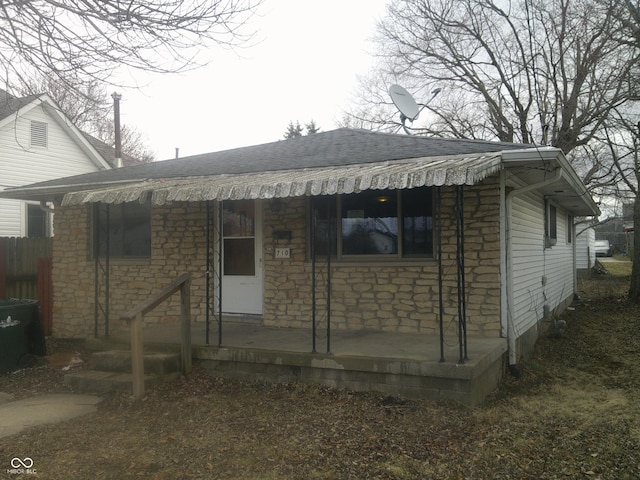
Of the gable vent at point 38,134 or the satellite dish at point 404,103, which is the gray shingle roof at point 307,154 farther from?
the gable vent at point 38,134

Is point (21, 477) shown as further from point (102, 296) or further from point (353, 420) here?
point (102, 296)

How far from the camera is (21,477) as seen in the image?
3809mm

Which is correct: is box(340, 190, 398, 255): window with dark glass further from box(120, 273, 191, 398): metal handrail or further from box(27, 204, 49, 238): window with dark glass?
box(27, 204, 49, 238): window with dark glass

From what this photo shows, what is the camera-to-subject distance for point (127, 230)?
9.07m

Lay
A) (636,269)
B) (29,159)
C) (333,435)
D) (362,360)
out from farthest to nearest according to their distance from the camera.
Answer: (29,159), (636,269), (362,360), (333,435)

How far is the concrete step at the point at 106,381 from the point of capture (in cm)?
589

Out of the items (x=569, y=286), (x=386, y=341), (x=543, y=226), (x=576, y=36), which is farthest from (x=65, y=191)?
(x=576, y=36)

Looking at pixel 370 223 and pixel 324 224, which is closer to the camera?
pixel 370 223

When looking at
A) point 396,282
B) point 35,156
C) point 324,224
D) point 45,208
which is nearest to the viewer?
point 396,282

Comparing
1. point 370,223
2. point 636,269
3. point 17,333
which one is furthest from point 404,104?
A: point 636,269

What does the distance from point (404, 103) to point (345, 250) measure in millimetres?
3780

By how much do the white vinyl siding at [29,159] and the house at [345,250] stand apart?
660 centimetres

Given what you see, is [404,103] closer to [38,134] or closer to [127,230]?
[127,230]

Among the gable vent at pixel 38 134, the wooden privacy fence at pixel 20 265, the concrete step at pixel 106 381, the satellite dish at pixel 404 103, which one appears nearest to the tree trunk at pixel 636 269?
the satellite dish at pixel 404 103
